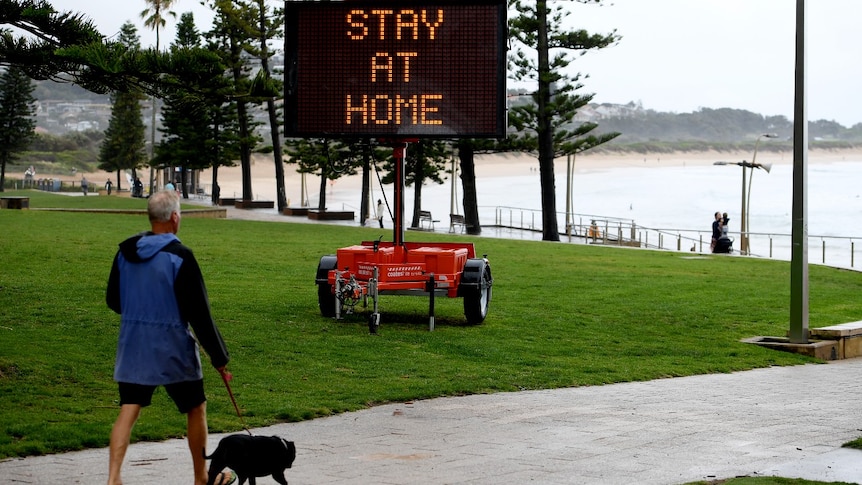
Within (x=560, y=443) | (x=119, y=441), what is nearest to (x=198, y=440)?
(x=119, y=441)

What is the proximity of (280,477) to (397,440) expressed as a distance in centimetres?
223

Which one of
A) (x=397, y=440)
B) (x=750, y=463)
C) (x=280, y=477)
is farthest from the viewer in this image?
(x=397, y=440)

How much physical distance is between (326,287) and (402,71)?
3.03 m

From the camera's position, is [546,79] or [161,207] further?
[546,79]

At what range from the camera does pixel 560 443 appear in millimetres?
8297

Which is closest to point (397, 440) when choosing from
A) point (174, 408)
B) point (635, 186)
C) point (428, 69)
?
point (174, 408)

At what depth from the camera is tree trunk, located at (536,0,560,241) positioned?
4303 centimetres

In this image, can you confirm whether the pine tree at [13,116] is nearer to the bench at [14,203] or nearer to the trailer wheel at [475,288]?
the bench at [14,203]

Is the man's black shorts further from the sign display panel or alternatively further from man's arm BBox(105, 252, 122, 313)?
the sign display panel

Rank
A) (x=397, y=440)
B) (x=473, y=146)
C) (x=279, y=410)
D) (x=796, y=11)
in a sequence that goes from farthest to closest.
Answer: (x=473, y=146), (x=796, y=11), (x=279, y=410), (x=397, y=440)

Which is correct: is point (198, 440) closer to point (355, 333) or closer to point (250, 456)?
point (250, 456)

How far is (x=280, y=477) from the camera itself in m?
6.20

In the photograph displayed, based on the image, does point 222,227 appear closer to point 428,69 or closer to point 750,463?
point 428,69

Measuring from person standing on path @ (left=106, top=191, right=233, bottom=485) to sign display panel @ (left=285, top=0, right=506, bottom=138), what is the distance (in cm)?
762
